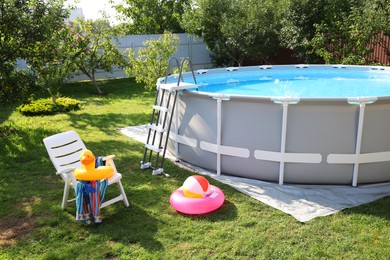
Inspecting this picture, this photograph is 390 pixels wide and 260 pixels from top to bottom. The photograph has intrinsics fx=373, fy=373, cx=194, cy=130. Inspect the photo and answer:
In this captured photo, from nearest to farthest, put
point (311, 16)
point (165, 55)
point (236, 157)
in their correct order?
point (236, 157), point (165, 55), point (311, 16)

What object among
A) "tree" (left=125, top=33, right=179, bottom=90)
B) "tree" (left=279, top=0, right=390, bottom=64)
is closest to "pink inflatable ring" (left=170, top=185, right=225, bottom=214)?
"tree" (left=125, top=33, right=179, bottom=90)

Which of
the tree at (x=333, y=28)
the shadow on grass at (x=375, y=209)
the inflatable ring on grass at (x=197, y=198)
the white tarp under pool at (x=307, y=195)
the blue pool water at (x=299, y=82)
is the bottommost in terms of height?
the white tarp under pool at (x=307, y=195)

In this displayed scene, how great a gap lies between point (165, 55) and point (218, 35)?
832 cm

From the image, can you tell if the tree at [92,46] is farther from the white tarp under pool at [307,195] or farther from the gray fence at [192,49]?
the white tarp under pool at [307,195]

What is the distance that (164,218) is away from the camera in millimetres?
4535

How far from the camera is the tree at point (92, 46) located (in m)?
13.6

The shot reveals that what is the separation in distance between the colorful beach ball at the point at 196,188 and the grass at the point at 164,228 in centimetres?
28

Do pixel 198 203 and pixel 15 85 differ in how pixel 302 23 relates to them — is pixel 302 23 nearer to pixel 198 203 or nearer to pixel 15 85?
pixel 15 85

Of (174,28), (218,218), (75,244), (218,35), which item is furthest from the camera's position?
(174,28)

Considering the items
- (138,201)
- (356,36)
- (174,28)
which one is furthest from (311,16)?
(138,201)

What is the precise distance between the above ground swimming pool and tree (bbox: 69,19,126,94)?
28.2 feet

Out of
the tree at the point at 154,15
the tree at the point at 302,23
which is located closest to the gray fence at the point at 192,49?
the tree at the point at 154,15

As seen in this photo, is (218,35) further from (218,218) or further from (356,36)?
(218,218)

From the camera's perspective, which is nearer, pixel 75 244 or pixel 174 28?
pixel 75 244
